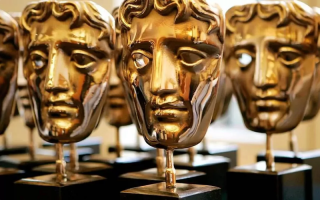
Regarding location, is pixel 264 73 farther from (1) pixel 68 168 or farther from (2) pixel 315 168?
(1) pixel 68 168

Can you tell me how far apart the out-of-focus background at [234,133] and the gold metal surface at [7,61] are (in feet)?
2.74

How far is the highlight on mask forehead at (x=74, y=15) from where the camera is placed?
3.70ft

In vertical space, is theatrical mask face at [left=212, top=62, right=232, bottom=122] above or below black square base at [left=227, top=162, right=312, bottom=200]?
above

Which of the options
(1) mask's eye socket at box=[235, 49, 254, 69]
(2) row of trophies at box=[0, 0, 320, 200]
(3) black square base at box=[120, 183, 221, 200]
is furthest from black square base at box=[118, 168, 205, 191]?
(1) mask's eye socket at box=[235, 49, 254, 69]

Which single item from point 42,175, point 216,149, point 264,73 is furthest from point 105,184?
point 216,149

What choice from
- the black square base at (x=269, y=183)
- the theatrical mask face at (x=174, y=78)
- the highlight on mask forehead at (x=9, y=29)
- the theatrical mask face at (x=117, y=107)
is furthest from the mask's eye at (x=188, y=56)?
the theatrical mask face at (x=117, y=107)

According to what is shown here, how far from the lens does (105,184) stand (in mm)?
1199

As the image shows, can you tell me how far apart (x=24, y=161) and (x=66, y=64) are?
425 mm

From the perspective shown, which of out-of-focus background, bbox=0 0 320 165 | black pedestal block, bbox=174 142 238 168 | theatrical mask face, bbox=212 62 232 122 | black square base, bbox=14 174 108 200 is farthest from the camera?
out-of-focus background, bbox=0 0 320 165

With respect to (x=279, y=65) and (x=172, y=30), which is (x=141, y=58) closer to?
(x=172, y=30)

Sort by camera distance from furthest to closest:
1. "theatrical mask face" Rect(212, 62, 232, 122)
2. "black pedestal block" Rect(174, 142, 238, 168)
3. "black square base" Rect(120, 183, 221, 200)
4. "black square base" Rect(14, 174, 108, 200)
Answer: "black pedestal block" Rect(174, 142, 238, 168), "theatrical mask face" Rect(212, 62, 232, 122), "black square base" Rect(14, 174, 108, 200), "black square base" Rect(120, 183, 221, 200)

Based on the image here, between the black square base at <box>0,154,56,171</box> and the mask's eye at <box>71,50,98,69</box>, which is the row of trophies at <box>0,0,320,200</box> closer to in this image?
the mask's eye at <box>71,50,98,69</box>

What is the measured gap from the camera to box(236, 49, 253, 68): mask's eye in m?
1.20

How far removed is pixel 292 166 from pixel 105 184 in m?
0.36
